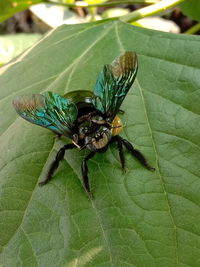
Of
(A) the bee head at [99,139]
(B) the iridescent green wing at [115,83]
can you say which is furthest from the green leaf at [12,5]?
(A) the bee head at [99,139]

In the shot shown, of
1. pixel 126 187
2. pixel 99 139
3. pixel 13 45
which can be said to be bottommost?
pixel 13 45

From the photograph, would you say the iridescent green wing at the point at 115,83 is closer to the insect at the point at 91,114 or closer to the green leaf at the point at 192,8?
the insect at the point at 91,114

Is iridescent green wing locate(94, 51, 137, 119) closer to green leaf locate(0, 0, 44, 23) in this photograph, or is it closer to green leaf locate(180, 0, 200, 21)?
green leaf locate(0, 0, 44, 23)

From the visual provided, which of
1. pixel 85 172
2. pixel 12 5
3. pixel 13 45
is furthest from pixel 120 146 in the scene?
pixel 13 45

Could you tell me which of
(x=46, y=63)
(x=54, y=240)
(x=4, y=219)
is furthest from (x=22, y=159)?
(x=46, y=63)

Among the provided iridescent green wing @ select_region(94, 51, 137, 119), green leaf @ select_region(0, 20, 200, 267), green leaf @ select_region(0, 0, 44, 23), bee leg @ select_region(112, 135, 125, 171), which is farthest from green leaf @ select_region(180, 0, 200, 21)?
bee leg @ select_region(112, 135, 125, 171)

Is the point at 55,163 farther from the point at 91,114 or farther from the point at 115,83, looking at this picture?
the point at 115,83
